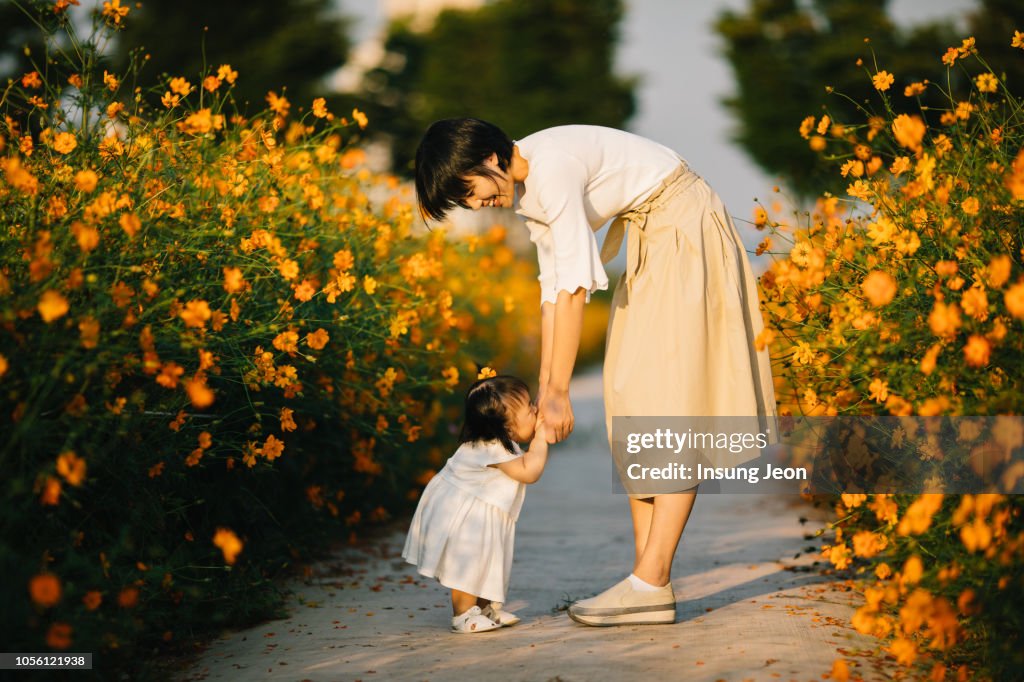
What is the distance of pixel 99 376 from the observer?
7.13 feet

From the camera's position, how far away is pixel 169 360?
7.61 ft

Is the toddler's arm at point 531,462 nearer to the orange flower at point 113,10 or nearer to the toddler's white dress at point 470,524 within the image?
the toddler's white dress at point 470,524

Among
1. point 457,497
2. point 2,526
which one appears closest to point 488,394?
point 457,497

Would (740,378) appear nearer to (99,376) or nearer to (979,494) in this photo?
(979,494)

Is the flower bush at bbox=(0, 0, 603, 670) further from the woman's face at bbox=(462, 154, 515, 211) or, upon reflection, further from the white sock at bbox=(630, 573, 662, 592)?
the white sock at bbox=(630, 573, 662, 592)

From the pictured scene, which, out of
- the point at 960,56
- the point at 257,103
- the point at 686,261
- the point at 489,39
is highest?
the point at 489,39

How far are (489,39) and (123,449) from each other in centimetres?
2182

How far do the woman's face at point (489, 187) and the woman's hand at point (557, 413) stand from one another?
514mm

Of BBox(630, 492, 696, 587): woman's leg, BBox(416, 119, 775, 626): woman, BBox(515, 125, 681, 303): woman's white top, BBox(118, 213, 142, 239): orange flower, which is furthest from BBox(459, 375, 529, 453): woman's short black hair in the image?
BBox(118, 213, 142, 239): orange flower

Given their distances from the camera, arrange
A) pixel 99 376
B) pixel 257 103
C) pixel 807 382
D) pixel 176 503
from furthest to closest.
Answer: pixel 257 103, pixel 807 382, pixel 176 503, pixel 99 376

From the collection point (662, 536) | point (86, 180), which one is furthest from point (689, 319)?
point (86, 180)

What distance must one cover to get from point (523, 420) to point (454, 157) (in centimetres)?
81

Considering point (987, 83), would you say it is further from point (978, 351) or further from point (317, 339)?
point (317, 339)

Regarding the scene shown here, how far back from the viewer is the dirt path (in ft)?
7.77
